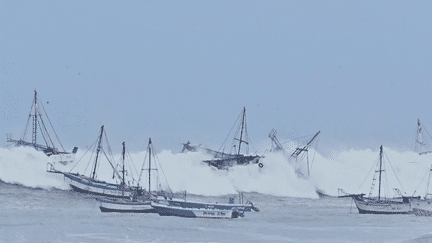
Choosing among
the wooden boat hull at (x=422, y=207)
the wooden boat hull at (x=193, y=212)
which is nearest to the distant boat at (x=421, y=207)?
the wooden boat hull at (x=422, y=207)

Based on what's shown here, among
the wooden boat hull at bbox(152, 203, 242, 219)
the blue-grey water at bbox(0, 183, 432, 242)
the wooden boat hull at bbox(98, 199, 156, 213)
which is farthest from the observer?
the wooden boat hull at bbox(98, 199, 156, 213)

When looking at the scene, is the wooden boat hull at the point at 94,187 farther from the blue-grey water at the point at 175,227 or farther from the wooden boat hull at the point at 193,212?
the wooden boat hull at the point at 193,212

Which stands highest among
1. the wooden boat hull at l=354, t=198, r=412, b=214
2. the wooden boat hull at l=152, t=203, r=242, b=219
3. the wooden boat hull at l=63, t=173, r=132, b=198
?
the wooden boat hull at l=63, t=173, r=132, b=198

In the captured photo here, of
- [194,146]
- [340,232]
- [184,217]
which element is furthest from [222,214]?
[194,146]

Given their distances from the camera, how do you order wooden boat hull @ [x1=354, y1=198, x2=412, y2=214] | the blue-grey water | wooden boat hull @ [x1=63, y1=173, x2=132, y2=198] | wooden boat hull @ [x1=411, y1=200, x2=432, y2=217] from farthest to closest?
wooden boat hull @ [x1=63, y1=173, x2=132, y2=198], wooden boat hull @ [x1=354, y1=198, x2=412, y2=214], wooden boat hull @ [x1=411, y1=200, x2=432, y2=217], the blue-grey water

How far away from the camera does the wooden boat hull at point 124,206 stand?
56438 mm

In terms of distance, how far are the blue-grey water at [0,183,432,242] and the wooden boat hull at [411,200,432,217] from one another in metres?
13.4

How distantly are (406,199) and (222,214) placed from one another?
970 inches

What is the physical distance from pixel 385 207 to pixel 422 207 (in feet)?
14.2

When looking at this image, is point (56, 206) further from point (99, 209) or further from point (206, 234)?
point (206, 234)

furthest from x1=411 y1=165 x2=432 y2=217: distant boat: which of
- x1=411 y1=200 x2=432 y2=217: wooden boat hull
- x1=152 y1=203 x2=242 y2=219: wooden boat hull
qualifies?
x1=152 y1=203 x2=242 y2=219: wooden boat hull

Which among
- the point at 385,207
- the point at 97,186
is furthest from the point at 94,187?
the point at 385,207

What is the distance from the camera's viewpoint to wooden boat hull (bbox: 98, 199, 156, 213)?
56438 mm

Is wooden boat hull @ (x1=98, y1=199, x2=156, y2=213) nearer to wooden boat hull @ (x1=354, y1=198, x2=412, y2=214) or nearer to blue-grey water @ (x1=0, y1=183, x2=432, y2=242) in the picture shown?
blue-grey water @ (x1=0, y1=183, x2=432, y2=242)
